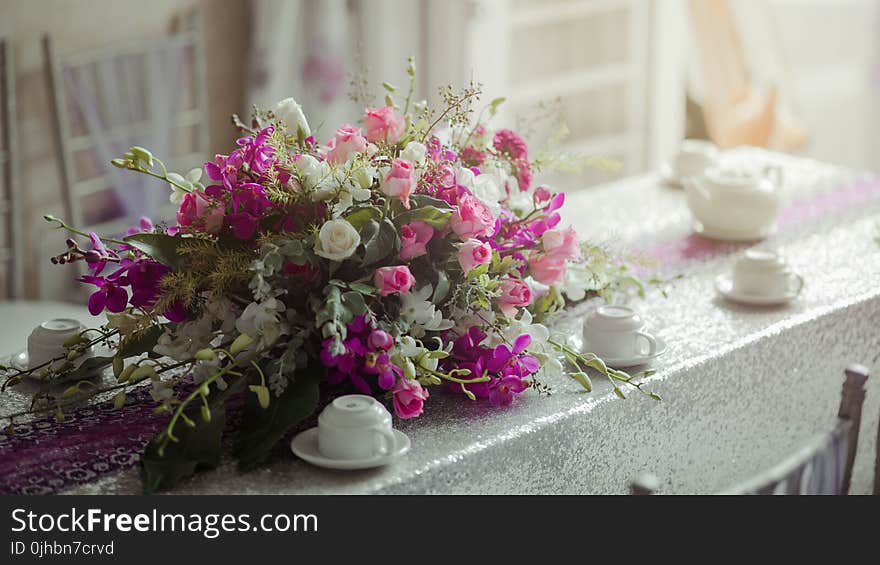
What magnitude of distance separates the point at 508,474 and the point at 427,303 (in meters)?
0.20

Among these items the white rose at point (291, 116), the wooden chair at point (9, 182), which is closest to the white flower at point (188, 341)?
the white rose at point (291, 116)

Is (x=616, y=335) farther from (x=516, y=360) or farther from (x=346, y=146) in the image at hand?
(x=346, y=146)

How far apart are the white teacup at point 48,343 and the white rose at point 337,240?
1.20ft

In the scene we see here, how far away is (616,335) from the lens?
138 centimetres

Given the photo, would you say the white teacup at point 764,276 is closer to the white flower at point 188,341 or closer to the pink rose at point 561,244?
the pink rose at point 561,244

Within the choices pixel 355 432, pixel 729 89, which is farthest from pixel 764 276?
pixel 729 89

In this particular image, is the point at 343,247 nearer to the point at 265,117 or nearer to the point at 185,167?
the point at 265,117

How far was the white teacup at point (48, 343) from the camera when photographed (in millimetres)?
1339

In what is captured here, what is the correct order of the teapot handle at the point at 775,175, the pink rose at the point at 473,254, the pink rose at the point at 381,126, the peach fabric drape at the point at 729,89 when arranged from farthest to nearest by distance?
the peach fabric drape at the point at 729,89 → the teapot handle at the point at 775,175 → the pink rose at the point at 381,126 → the pink rose at the point at 473,254

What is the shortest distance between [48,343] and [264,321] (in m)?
0.32
